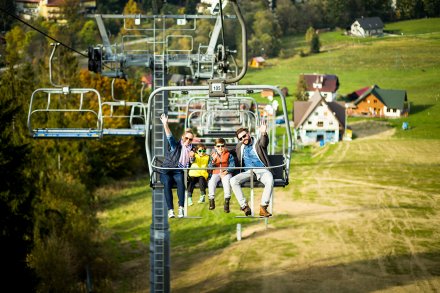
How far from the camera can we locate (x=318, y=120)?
25.1 metres

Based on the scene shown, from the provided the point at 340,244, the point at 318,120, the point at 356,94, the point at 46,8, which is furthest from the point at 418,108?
the point at 46,8

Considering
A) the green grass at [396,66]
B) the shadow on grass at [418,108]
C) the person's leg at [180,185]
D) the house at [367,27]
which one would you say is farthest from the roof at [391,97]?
the person's leg at [180,185]

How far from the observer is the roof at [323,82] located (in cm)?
2286

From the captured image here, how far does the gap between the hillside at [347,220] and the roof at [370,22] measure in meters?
0.35

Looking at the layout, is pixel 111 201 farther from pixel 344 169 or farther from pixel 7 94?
pixel 344 169

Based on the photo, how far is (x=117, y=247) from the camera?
79.9 feet

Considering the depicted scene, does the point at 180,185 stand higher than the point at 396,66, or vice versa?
the point at 396,66

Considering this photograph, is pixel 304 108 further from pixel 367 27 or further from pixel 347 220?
pixel 367 27

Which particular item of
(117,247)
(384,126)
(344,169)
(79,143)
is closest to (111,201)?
(79,143)

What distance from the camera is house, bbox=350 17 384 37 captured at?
19891mm

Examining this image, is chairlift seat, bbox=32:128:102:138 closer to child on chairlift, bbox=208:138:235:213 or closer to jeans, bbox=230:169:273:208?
child on chairlift, bbox=208:138:235:213

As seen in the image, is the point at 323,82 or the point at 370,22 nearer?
the point at 370,22

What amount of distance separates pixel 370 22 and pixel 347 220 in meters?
6.46

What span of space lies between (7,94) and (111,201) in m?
6.12
